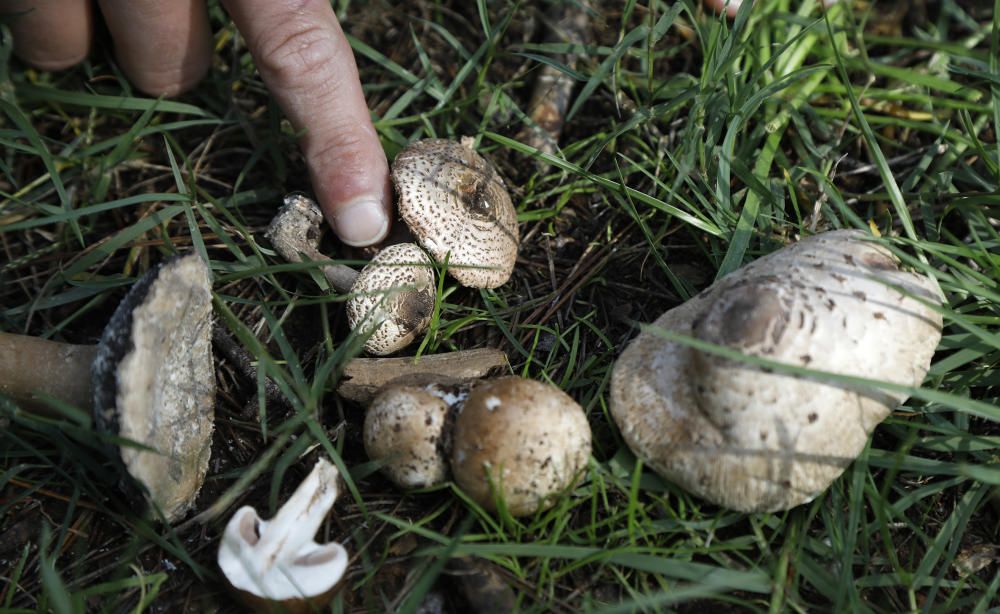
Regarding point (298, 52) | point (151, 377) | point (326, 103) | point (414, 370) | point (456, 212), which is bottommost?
point (414, 370)

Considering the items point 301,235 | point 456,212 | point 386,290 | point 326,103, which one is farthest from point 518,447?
point 326,103

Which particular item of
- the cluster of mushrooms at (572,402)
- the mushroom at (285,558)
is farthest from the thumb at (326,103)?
the mushroom at (285,558)

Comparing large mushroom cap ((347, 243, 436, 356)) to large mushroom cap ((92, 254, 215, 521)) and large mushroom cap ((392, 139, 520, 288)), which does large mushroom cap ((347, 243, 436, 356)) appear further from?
large mushroom cap ((92, 254, 215, 521))

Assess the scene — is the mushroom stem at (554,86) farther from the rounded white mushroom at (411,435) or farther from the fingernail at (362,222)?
the rounded white mushroom at (411,435)

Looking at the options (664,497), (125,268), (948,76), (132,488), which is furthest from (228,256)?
(948,76)

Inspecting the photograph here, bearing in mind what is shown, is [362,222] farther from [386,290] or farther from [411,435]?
[411,435]

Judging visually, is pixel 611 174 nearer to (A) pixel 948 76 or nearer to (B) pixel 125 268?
(A) pixel 948 76
